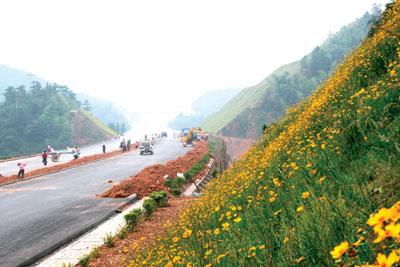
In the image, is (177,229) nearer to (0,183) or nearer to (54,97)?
(0,183)

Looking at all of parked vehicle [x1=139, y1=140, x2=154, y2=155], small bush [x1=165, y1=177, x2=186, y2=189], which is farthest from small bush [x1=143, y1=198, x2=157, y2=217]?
parked vehicle [x1=139, y1=140, x2=154, y2=155]

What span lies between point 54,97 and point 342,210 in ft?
514

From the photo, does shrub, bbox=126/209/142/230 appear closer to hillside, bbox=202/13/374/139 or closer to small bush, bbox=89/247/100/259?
small bush, bbox=89/247/100/259

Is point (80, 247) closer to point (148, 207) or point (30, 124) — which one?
point (148, 207)

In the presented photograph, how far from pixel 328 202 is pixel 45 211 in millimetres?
17298

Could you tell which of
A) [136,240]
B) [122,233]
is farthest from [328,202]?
[122,233]

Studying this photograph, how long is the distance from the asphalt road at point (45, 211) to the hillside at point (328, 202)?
6.24 metres

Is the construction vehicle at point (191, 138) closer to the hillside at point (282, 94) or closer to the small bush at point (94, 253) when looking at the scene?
the hillside at point (282, 94)

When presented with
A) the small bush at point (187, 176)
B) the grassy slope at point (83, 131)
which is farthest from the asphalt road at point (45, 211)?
the grassy slope at point (83, 131)

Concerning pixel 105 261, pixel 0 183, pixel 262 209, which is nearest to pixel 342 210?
pixel 262 209

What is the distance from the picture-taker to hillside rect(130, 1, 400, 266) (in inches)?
126

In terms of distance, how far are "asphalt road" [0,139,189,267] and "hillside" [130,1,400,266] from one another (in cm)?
624

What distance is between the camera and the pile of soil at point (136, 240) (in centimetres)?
977

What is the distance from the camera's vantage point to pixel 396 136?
519cm
